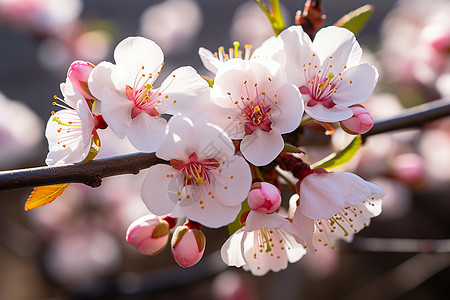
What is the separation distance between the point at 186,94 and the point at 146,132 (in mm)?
80

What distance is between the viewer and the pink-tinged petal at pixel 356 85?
685mm

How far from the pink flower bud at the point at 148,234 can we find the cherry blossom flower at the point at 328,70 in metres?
0.30

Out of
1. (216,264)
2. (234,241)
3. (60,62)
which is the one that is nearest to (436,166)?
(216,264)

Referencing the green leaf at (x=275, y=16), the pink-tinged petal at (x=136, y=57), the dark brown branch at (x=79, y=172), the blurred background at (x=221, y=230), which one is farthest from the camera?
the blurred background at (x=221, y=230)

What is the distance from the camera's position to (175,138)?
2.00 feet

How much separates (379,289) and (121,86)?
189 centimetres

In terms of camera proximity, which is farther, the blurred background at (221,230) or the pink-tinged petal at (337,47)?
the blurred background at (221,230)

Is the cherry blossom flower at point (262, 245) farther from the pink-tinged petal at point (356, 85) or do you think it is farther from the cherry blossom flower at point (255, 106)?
the pink-tinged petal at point (356, 85)

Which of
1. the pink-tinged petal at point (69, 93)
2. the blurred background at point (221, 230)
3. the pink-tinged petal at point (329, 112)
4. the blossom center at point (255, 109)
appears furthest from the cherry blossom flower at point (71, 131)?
the blurred background at point (221, 230)

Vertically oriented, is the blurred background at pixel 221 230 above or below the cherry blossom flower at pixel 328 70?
below

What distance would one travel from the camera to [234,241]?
27.8 inches

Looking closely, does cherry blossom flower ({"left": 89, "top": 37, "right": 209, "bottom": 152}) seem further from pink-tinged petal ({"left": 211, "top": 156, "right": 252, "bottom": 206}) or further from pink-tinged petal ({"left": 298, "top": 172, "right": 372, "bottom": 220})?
pink-tinged petal ({"left": 298, "top": 172, "right": 372, "bottom": 220})

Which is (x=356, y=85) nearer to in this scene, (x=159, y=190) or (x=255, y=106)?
(x=255, y=106)

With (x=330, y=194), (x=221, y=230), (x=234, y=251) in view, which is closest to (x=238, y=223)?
(x=234, y=251)
